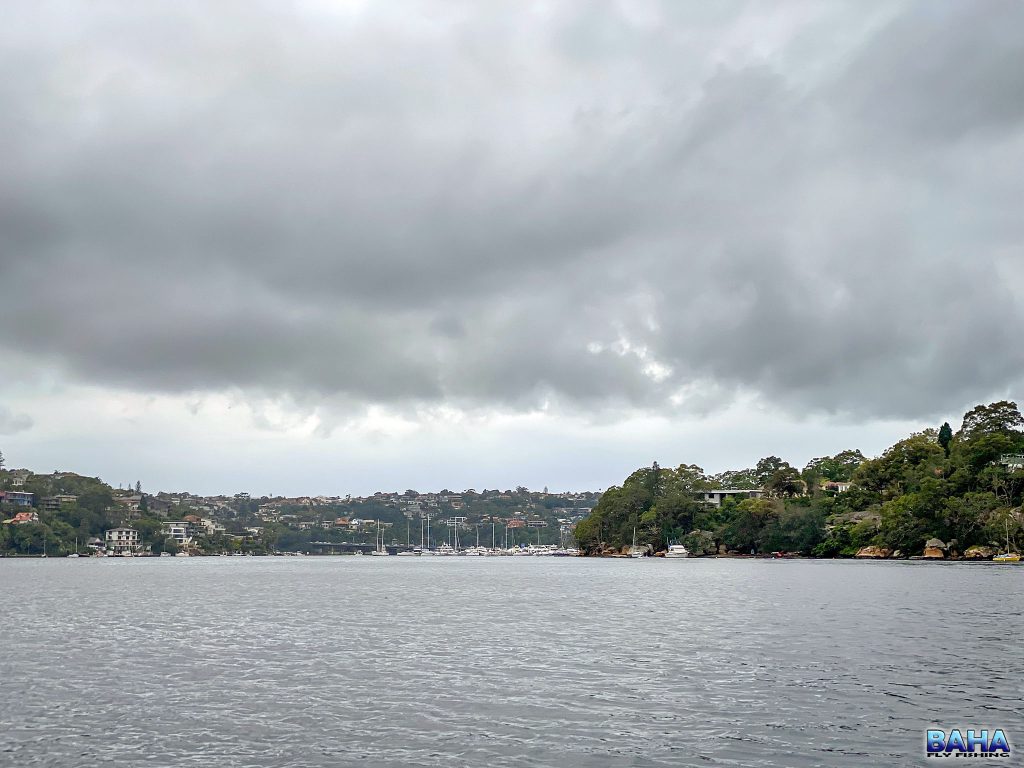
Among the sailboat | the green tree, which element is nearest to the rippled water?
the sailboat

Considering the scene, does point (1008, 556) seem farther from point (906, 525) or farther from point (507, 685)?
point (507, 685)

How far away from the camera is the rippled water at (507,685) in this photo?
25.0 m

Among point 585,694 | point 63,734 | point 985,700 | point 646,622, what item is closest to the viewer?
point 63,734

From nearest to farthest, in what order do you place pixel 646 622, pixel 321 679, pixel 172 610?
pixel 321 679 → pixel 646 622 → pixel 172 610

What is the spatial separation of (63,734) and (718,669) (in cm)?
2455

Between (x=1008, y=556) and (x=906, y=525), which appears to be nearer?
(x=1008, y=556)

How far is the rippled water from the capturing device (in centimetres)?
2503

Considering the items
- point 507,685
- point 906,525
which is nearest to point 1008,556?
point 906,525

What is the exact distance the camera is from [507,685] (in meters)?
34.8

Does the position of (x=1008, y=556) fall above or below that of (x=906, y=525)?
below

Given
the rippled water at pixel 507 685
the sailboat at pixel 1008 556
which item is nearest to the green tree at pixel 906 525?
the sailboat at pixel 1008 556

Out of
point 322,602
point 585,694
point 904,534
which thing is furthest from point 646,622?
point 904,534

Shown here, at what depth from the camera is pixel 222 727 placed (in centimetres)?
2778

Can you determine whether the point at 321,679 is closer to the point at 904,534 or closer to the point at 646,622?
the point at 646,622
